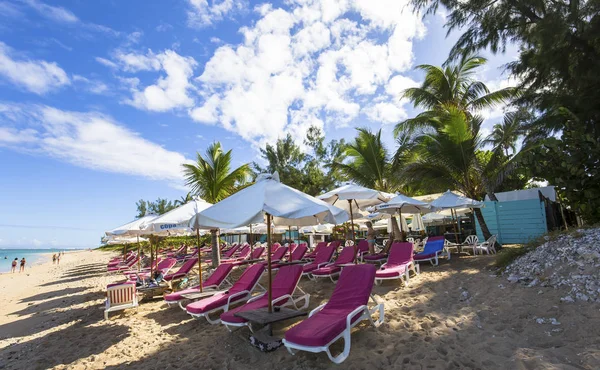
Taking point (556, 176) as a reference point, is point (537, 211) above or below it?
below

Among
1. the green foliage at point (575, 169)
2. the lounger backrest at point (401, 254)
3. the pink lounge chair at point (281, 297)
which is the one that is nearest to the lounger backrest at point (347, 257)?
the lounger backrest at point (401, 254)

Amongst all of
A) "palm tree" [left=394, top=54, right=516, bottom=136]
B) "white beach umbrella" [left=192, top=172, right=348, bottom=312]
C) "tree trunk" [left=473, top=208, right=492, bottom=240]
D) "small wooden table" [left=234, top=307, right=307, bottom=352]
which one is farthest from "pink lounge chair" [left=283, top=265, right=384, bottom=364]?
"palm tree" [left=394, top=54, right=516, bottom=136]

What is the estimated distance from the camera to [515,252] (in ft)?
21.7

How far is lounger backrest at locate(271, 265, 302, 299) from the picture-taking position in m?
5.51

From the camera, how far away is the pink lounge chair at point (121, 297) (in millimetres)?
6773

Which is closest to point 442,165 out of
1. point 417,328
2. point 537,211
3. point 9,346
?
point 537,211

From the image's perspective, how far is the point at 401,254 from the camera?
7.55m

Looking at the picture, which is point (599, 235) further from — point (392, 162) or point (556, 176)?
point (392, 162)

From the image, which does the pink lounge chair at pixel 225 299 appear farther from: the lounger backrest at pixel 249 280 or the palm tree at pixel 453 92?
the palm tree at pixel 453 92

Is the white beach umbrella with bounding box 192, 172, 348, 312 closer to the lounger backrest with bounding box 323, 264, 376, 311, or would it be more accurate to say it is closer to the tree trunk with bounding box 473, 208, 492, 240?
the lounger backrest with bounding box 323, 264, 376, 311

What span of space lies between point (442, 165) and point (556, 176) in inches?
216

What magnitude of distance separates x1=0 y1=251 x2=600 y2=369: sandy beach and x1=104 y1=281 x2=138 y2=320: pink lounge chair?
223 millimetres

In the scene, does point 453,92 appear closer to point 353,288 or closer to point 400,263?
point 400,263

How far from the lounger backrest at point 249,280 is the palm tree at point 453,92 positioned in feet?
36.3
